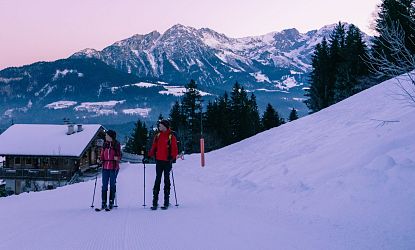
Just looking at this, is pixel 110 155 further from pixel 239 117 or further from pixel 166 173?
pixel 239 117

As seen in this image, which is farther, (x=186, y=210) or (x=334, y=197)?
(x=186, y=210)

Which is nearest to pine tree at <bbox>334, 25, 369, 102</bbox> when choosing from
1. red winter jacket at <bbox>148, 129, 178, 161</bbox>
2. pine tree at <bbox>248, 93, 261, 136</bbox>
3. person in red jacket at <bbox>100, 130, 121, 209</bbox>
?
pine tree at <bbox>248, 93, 261, 136</bbox>

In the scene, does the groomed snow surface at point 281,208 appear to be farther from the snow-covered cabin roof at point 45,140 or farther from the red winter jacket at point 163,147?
the snow-covered cabin roof at point 45,140

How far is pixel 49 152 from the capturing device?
5328 cm

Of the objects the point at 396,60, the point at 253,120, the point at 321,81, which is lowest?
the point at 396,60

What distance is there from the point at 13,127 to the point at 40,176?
464 inches

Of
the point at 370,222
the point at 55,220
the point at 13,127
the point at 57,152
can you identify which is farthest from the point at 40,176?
the point at 370,222

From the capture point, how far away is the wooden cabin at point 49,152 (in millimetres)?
52750

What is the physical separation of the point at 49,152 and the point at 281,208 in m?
49.8

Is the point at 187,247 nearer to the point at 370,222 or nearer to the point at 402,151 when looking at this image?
the point at 370,222

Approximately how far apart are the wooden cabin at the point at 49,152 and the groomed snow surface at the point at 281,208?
41190 mm

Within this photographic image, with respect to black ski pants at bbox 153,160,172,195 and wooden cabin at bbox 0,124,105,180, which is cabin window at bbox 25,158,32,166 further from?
black ski pants at bbox 153,160,172,195

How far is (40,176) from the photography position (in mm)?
52688

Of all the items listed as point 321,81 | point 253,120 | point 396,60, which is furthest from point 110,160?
point 253,120
